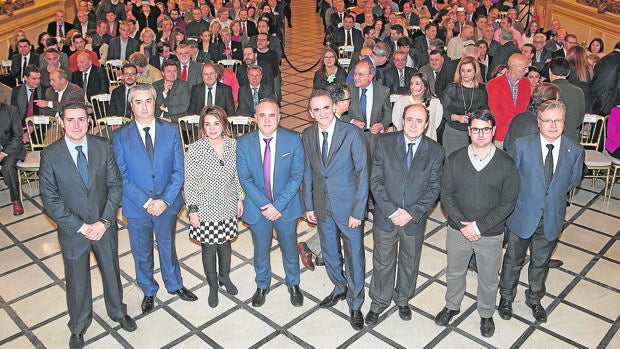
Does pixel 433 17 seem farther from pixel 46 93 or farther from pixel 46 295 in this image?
pixel 46 295

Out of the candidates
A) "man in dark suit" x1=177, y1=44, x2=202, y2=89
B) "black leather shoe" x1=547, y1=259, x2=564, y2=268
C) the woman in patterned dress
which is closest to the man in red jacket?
"black leather shoe" x1=547, y1=259, x2=564, y2=268

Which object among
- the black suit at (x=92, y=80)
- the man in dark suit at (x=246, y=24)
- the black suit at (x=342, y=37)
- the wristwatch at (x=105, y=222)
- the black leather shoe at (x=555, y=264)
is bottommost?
the black leather shoe at (x=555, y=264)

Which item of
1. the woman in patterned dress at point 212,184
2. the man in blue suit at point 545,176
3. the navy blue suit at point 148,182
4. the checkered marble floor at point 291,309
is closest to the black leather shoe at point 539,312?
the checkered marble floor at point 291,309

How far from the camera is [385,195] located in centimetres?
427

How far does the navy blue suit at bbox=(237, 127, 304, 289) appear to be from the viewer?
4.42 m

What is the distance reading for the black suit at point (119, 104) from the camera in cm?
729

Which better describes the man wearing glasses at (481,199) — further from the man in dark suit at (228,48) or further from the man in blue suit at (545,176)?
the man in dark suit at (228,48)

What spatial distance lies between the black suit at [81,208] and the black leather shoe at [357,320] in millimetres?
1837

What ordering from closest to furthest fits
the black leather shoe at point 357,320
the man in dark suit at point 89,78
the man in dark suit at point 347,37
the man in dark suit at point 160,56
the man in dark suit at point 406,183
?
the man in dark suit at point 406,183 → the black leather shoe at point 357,320 → the man in dark suit at point 89,78 → the man in dark suit at point 160,56 → the man in dark suit at point 347,37

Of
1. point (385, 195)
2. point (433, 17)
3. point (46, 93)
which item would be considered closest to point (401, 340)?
point (385, 195)

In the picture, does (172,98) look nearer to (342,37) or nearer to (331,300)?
(331,300)

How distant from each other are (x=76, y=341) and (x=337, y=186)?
7.43 feet

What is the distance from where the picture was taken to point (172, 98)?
723cm

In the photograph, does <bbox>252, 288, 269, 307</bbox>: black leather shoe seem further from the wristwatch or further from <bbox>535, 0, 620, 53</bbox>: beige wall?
<bbox>535, 0, 620, 53</bbox>: beige wall
